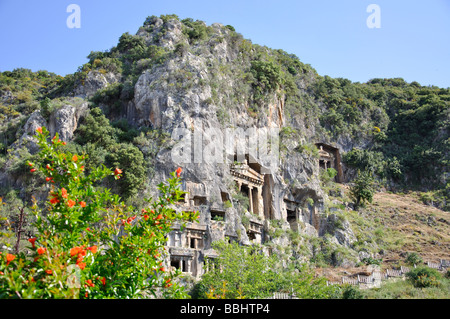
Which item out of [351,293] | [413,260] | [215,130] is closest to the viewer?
[351,293]

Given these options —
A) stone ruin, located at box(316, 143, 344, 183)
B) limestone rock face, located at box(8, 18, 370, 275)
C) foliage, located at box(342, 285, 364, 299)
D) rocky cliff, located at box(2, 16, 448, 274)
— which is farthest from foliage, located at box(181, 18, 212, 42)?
foliage, located at box(342, 285, 364, 299)

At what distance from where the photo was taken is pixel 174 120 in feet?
159

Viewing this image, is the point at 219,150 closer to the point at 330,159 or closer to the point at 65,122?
the point at 65,122

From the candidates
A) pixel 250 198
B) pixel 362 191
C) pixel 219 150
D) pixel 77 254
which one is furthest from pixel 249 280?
pixel 362 191

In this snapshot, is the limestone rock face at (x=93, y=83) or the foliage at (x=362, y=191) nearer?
the limestone rock face at (x=93, y=83)

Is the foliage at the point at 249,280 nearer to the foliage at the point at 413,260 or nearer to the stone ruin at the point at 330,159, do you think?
the foliage at the point at 413,260

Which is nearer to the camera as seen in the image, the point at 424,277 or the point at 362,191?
the point at 424,277

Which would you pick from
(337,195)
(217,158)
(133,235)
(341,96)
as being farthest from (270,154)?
(133,235)

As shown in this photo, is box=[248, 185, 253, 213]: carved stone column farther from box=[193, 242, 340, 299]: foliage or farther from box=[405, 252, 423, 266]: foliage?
box=[405, 252, 423, 266]: foliage

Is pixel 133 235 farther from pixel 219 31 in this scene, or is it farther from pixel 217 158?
pixel 219 31

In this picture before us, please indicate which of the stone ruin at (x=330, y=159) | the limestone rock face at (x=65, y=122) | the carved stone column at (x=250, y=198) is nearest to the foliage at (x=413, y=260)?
the carved stone column at (x=250, y=198)

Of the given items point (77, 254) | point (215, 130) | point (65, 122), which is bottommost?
point (77, 254)

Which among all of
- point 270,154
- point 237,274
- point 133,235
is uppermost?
point 270,154
